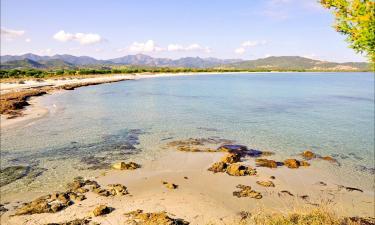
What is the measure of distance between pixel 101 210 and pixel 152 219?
8.08 ft

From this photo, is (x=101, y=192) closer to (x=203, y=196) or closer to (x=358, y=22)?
(x=203, y=196)

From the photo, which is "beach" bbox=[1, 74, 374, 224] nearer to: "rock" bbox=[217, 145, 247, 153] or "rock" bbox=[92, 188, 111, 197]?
"rock" bbox=[92, 188, 111, 197]

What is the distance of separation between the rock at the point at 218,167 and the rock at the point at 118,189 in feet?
19.7

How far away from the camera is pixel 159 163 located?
22.3m

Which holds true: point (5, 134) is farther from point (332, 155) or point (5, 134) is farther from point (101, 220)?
point (332, 155)

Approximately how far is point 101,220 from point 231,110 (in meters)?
38.4

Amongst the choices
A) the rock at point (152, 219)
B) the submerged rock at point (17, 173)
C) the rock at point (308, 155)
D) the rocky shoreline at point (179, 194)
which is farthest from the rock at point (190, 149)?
the rock at point (152, 219)

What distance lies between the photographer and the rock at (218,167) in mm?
20656

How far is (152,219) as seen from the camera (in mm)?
13656

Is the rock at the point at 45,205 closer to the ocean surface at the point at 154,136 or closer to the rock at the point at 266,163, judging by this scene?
the ocean surface at the point at 154,136

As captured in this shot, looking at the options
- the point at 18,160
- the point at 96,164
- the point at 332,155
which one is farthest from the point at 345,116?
the point at 18,160

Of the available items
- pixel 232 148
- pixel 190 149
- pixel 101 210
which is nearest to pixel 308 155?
pixel 232 148

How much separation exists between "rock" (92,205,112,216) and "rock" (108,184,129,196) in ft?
6.72

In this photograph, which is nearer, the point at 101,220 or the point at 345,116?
the point at 101,220
